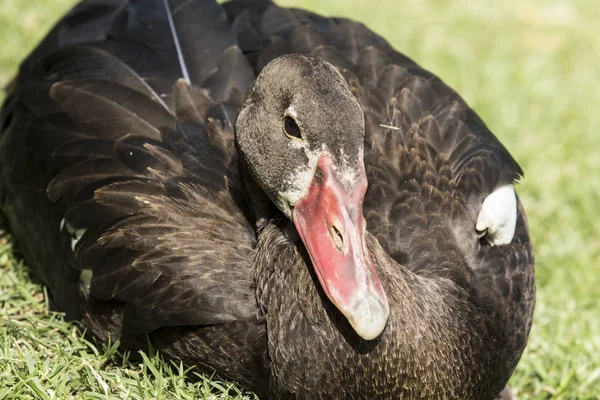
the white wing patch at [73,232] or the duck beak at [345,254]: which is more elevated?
the duck beak at [345,254]

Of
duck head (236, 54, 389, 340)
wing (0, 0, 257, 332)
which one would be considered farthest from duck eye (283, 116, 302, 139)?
wing (0, 0, 257, 332)

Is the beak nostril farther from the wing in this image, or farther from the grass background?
the grass background

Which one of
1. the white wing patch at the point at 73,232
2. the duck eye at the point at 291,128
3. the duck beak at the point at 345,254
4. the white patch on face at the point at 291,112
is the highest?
the white patch on face at the point at 291,112

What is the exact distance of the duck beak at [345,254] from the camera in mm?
3840

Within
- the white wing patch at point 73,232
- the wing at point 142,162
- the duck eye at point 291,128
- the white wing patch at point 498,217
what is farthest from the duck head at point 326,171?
the white wing patch at point 73,232

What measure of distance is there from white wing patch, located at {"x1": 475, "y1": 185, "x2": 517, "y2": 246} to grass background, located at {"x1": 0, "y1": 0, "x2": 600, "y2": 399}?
1076mm

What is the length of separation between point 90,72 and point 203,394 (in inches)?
85.2

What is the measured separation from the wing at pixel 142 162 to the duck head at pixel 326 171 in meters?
0.68

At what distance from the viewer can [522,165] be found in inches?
312

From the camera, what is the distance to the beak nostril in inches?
154

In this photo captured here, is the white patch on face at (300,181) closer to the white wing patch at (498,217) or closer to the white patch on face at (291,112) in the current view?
the white patch on face at (291,112)

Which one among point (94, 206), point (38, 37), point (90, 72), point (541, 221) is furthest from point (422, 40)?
point (94, 206)

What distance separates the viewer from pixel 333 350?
4129 millimetres

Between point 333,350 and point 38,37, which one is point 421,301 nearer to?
point 333,350
